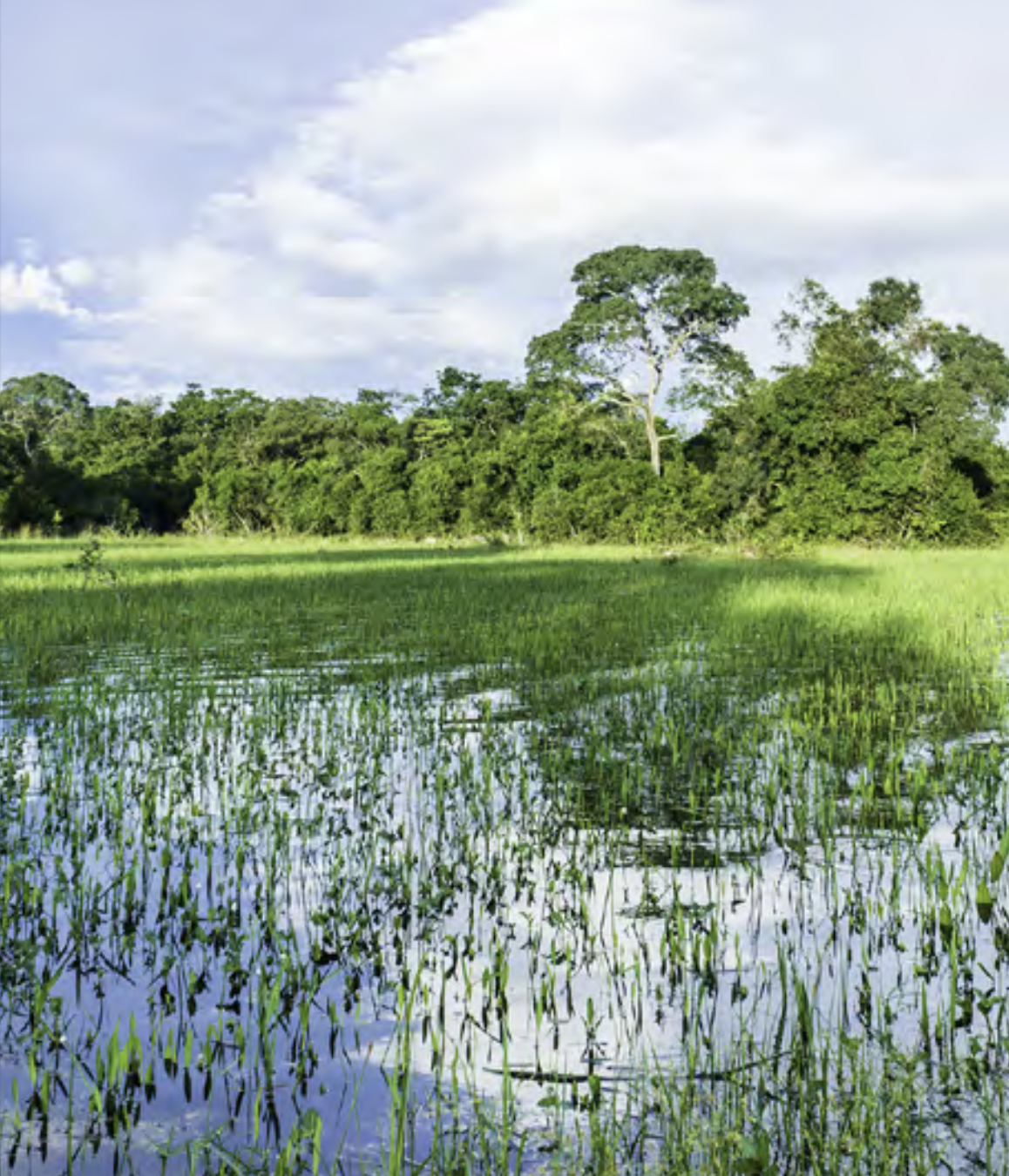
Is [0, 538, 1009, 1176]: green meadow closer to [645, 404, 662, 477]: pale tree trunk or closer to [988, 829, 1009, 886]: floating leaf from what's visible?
[988, 829, 1009, 886]: floating leaf

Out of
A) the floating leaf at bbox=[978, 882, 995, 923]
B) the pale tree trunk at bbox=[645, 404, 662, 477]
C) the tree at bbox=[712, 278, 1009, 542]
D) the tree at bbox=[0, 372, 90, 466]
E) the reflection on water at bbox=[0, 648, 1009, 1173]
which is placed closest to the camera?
the reflection on water at bbox=[0, 648, 1009, 1173]

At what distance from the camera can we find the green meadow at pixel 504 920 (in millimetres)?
2623

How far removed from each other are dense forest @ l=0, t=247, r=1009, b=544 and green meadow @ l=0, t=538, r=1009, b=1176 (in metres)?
25.2

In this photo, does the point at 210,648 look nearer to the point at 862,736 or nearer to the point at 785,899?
the point at 862,736

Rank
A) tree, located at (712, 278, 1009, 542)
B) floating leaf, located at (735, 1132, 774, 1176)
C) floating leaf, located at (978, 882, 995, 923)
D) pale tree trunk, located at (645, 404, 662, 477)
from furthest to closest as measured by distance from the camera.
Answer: pale tree trunk, located at (645, 404, 662, 477) < tree, located at (712, 278, 1009, 542) < floating leaf, located at (978, 882, 995, 923) < floating leaf, located at (735, 1132, 774, 1176)

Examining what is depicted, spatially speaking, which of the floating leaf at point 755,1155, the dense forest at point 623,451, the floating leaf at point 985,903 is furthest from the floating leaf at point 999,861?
the dense forest at point 623,451

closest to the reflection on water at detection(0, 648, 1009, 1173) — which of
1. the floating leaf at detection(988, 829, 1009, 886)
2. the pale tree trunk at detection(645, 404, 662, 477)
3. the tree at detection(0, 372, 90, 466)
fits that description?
the floating leaf at detection(988, 829, 1009, 886)

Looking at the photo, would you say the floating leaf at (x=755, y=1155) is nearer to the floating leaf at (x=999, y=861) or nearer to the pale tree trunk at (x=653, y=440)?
the floating leaf at (x=999, y=861)

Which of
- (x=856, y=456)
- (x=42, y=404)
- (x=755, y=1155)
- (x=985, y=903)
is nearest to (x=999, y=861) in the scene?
(x=985, y=903)

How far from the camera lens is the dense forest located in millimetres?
35125

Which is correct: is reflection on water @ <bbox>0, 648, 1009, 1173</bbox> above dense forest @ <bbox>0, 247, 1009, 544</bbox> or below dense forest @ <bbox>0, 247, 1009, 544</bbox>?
below

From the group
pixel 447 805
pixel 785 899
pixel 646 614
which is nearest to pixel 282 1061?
pixel 785 899

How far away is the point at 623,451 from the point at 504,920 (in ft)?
138

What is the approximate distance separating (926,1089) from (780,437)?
34.7 m
